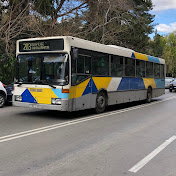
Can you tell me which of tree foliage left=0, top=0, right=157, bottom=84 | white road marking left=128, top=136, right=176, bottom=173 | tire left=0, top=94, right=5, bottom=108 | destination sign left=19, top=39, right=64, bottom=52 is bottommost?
white road marking left=128, top=136, right=176, bottom=173

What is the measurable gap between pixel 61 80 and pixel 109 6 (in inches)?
627

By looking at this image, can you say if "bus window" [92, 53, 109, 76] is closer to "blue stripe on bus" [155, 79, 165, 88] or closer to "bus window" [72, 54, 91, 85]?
"bus window" [72, 54, 91, 85]

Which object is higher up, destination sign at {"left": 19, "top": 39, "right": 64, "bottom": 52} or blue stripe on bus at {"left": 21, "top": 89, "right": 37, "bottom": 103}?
destination sign at {"left": 19, "top": 39, "right": 64, "bottom": 52}

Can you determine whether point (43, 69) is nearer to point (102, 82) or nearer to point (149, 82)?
point (102, 82)

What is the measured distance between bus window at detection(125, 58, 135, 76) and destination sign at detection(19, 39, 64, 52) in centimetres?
473

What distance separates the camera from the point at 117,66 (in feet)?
39.8

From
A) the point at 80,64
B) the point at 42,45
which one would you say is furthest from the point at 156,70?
the point at 42,45

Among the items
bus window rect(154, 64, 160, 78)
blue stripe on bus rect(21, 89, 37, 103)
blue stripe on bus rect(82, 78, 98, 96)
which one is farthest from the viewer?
bus window rect(154, 64, 160, 78)

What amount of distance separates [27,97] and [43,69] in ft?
3.91

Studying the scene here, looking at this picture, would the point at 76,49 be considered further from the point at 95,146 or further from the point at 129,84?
the point at 129,84

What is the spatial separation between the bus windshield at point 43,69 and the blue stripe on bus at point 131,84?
13.5 ft

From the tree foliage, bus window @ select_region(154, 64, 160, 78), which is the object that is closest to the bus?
bus window @ select_region(154, 64, 160, 78)

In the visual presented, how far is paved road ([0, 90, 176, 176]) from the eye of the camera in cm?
442

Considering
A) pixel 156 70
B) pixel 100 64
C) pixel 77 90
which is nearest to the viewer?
pixel 77 90
